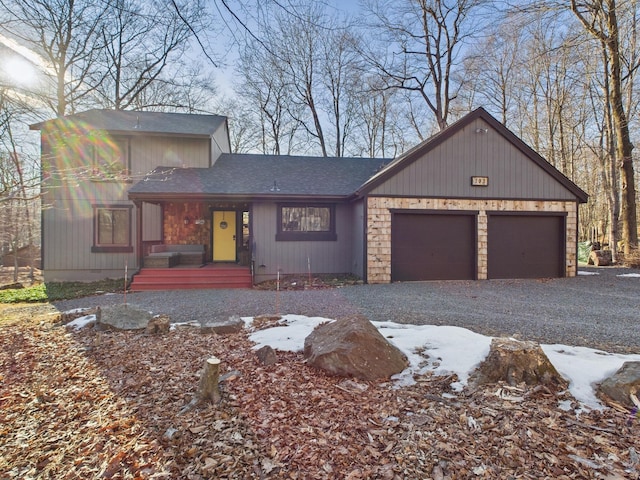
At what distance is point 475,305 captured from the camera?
258 inches

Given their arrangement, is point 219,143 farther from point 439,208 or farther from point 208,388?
point 208,388

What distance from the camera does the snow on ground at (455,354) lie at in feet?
9.58

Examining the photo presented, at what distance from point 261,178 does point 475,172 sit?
675cm

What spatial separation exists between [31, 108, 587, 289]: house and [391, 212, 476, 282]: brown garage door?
1.2 inches

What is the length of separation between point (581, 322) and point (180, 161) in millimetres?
11867

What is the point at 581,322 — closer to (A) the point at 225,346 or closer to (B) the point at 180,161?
(A) the point at 225,346

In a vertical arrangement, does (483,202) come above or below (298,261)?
above

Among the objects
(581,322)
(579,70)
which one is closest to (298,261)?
(581,322)

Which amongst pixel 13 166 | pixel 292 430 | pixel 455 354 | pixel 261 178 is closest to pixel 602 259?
pixel 261 178

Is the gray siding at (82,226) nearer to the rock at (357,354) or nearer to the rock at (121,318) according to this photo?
the rock at (121,318)

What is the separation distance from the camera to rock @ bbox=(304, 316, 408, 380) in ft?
10.4

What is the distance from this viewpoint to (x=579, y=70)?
1572 cm

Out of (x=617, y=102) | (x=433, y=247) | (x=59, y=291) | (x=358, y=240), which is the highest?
(x=617, y=102)

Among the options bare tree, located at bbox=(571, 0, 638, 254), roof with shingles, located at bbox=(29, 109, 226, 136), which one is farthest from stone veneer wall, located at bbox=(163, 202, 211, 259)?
bare tree, located at bbox=(571, 0, 638, 254)
